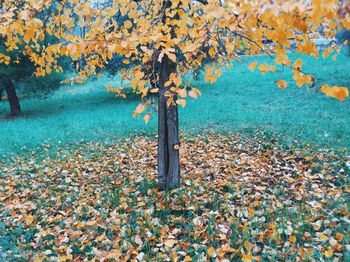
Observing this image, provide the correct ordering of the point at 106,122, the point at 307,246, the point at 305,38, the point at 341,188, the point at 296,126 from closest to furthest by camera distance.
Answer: the point at 305,38 → the point at 307,246 → the point at 341,188 → the point at 296,126 → the point at 106,122

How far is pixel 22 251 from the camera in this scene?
3.11 metres

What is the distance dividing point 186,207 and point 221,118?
6.15m

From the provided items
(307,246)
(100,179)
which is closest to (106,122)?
(100,179)

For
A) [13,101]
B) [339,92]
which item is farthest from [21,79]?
[339,92]

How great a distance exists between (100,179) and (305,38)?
3924mm

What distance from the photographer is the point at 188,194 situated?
421 centimetres

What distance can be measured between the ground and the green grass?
85 millimetres

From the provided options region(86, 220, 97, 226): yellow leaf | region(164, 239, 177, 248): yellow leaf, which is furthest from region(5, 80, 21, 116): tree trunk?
region(164, 239, 177, 248): yellow leaf

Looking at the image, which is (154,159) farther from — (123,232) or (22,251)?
(22,251)

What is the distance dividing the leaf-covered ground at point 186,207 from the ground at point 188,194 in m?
0.01

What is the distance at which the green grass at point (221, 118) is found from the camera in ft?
25.1

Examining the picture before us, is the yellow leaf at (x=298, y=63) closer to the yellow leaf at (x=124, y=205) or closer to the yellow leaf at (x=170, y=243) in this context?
the yellow leaf at (x=170, y=243)

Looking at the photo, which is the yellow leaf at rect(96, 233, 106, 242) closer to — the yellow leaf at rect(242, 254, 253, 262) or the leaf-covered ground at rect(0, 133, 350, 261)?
the leaf-covered ground at rect(0, 133, 350, 261)

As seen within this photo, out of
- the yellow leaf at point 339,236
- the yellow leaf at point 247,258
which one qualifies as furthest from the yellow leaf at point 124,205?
the yellow leaf at point 339,236
